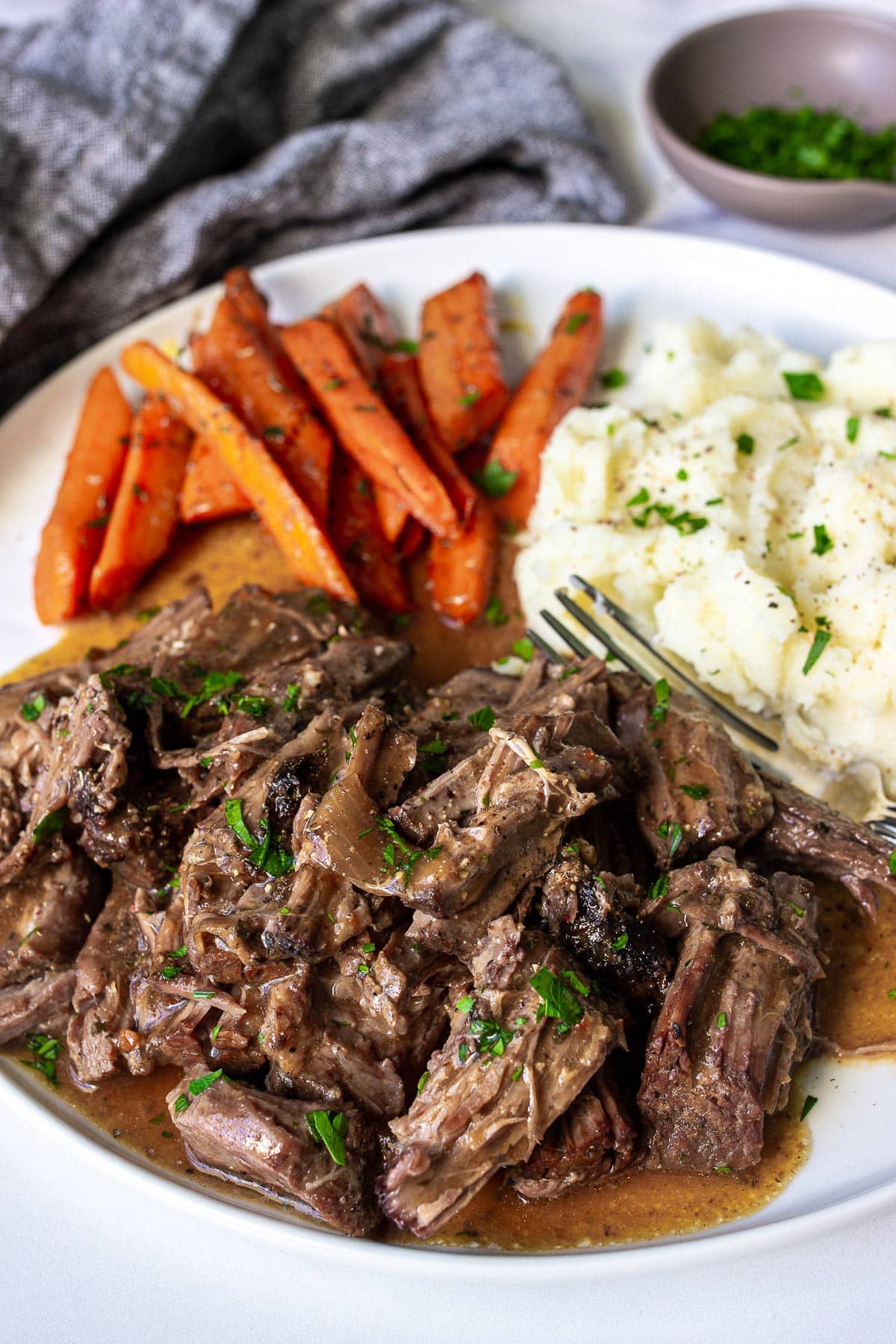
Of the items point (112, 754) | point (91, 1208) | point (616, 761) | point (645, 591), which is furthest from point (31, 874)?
point (645, 591)

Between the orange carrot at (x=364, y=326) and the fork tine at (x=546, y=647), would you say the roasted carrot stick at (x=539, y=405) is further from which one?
the fork tine at (x=546, y=647)

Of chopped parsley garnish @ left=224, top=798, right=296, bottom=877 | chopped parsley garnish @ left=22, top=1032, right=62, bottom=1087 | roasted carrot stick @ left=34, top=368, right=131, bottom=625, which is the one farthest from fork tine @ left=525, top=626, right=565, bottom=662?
chopped parsley garnish @ left=22, top=1032, right=62, bottom=1087

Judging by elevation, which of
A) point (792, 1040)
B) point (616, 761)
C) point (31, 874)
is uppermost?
point (31, 874)

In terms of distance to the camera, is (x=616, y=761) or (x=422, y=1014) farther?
(x=616, y=761)

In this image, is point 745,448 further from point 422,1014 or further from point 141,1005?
point 141,1005

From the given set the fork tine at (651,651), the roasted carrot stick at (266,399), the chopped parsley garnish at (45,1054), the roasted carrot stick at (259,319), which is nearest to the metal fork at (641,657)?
the fork tine at (651,651)
